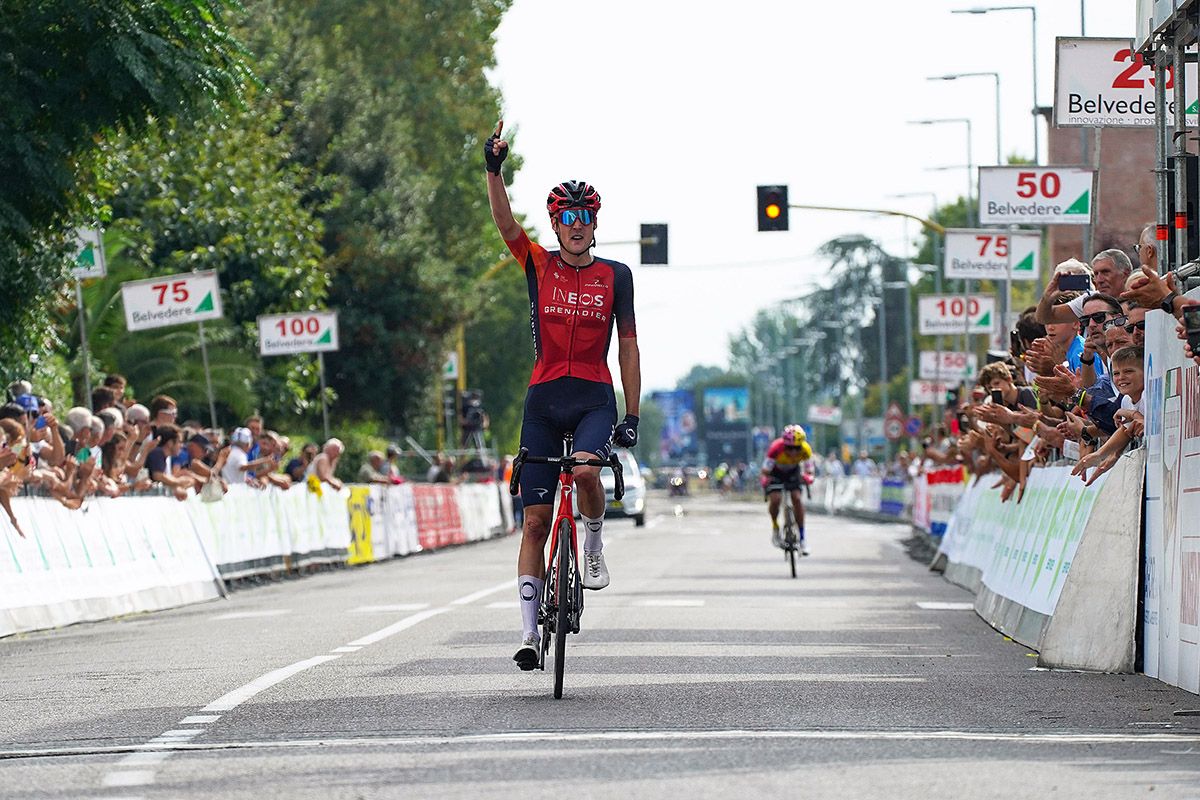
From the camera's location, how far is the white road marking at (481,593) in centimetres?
1978

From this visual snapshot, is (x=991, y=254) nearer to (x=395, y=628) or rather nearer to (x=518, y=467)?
(x=395, y=628)

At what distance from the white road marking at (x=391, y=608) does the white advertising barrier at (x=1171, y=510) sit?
7.66 m

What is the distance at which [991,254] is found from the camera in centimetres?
3344

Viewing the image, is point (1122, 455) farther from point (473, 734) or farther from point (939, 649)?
point (473, 734)

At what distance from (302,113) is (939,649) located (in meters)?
37.1

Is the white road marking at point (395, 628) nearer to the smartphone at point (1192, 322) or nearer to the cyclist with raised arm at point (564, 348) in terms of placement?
the cyclist with raised arm at point (564, 348)

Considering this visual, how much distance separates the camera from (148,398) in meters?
38.4

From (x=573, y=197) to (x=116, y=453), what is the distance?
34.8 feet

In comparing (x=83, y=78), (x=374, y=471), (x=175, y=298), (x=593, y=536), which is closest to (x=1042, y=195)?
(x=175, y=298)

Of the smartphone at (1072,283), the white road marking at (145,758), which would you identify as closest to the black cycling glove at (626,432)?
the white road marking at (145,758)

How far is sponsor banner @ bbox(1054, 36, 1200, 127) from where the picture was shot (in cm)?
1944

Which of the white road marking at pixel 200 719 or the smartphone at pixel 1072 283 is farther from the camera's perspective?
the smartphone at pixel 1072 283

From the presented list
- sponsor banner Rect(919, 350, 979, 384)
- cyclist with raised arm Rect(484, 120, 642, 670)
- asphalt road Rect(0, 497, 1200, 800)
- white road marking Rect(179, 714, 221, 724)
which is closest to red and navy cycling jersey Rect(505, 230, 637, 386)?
cyclist with raised arm Rect(484, 120, 642, 670)

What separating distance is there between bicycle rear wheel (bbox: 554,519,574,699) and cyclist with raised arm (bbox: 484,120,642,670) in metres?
0.14
